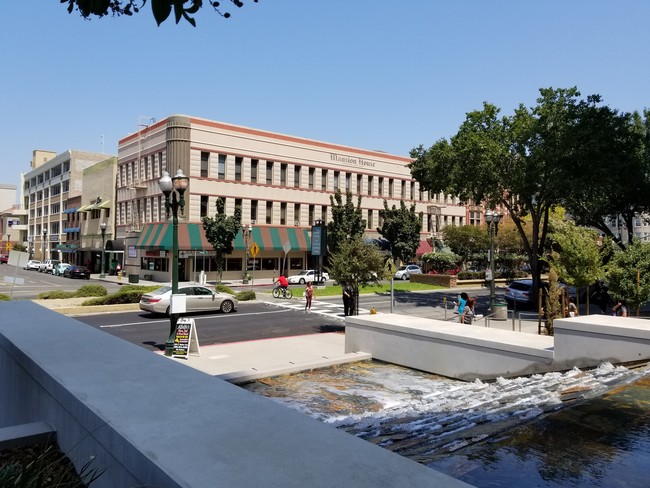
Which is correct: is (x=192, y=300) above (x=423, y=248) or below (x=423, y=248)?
below

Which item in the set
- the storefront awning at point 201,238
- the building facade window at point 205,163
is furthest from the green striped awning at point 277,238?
the building facade window at point 205,163

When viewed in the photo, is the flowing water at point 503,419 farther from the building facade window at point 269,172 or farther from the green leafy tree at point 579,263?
the building facade window at point 269,172

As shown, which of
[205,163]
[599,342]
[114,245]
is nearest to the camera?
[599,342]

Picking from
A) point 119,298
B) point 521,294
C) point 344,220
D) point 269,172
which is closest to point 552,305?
point 521,294

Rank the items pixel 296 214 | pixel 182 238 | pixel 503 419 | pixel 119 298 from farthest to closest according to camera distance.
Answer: pixel 296 214, pixel 182 238, pixel 119 298, pixel 503 419

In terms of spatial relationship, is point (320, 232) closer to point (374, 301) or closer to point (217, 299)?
point (374, 301)

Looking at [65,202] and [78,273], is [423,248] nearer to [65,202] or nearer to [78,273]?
[78,273]

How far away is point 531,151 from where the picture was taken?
27016 millimetres

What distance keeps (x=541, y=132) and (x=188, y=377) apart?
2634 centimetres

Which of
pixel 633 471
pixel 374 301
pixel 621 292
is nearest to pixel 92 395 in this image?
pixel 633 471

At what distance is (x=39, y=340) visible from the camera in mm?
6230

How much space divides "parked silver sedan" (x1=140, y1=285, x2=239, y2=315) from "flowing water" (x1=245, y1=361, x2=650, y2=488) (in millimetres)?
14583

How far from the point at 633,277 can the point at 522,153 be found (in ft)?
33.7

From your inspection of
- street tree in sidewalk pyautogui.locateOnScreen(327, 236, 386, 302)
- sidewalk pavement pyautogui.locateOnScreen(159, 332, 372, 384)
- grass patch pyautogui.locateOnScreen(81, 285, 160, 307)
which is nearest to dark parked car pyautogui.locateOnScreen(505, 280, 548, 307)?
street tree in sidewalk pyautogui.locateOnScreen(327, 236, 386, 302)
